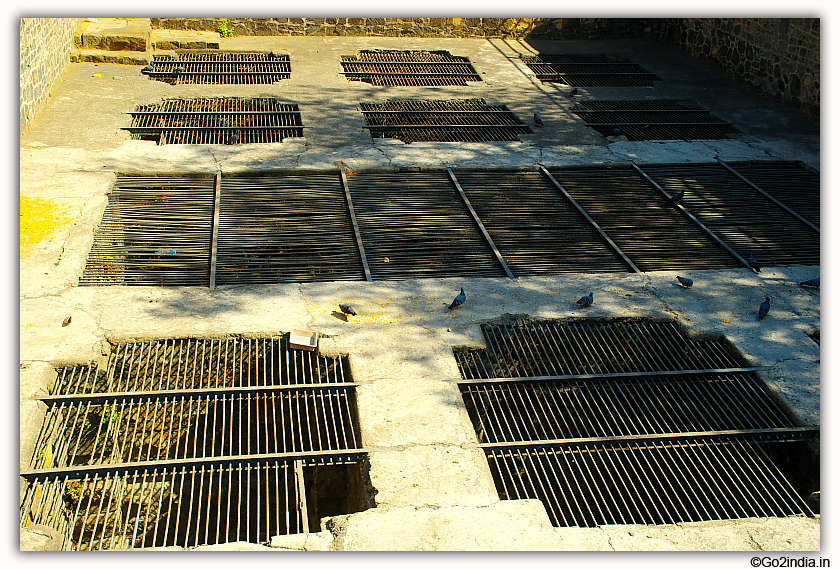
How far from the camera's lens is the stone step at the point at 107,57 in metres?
12.8

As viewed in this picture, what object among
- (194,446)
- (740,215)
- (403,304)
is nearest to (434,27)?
(740,215)

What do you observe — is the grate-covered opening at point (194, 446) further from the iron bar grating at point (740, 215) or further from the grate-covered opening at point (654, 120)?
the grate-covered opening at point (654, 120)

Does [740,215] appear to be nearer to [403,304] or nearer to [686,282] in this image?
[686,282]

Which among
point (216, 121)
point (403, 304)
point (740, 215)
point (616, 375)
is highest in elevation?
point (216, 121)

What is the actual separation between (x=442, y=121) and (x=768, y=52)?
234 inches

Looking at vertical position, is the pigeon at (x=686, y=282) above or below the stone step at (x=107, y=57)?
below

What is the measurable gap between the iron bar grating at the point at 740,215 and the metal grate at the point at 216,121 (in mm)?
5148

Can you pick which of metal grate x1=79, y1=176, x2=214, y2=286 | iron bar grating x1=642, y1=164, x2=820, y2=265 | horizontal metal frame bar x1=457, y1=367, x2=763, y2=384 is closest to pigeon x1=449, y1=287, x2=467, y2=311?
horizontal metal frame bar x1=457, y1=367, x2=763, y2=384

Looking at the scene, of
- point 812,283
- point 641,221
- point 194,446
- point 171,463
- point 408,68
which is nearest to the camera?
point 171,463

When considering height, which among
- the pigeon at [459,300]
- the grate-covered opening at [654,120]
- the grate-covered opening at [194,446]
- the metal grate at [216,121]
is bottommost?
the grate-covered opening at [194,446]

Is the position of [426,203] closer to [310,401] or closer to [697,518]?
[310,401]

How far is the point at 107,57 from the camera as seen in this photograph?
12.9 m

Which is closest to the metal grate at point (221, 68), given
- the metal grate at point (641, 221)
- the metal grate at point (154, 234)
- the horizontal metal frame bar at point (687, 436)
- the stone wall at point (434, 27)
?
the stone wall at point (434, 27)

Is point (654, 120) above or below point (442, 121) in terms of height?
above
